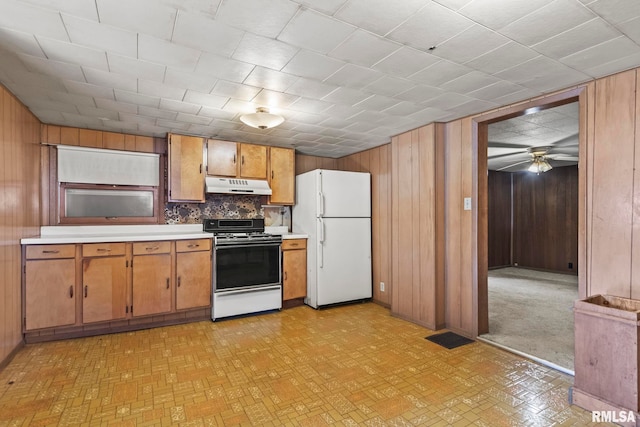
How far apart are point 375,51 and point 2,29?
216cm

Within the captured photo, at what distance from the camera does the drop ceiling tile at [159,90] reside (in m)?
2.57

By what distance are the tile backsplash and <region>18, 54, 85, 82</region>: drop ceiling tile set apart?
6.99 ft

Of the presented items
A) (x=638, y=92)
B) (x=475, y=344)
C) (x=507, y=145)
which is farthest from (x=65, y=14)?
(x=507, y=145)

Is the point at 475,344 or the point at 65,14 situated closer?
the point at 65,14

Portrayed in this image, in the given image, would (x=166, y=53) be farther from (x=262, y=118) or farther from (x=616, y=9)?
(x=616, y=9)

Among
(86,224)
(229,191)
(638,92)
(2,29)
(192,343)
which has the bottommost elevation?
(192,343)

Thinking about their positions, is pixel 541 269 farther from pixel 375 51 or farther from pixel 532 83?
pixel 375 51

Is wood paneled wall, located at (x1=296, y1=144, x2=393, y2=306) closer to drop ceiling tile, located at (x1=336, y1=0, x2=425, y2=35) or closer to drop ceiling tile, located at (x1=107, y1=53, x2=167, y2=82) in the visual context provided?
drop ceiling tile, located at (x1=336, y1=0, x2=425, y2=35)

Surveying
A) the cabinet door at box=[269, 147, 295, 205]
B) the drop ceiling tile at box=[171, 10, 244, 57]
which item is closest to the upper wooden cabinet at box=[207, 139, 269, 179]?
the cabinet door at box=[269, 147, 295, 205]

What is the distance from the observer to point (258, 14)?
5.51 ft

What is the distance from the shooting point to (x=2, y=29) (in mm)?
1803

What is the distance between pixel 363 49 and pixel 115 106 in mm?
2449

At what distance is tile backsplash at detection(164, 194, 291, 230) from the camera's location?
4.38 meters

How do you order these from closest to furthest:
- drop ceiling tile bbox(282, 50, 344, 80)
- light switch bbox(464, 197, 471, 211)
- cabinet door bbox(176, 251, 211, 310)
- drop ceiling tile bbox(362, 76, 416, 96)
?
drop ceiling tile bbox(282, 50, 344, 80) → drop ceiling tile bbox(362, 76, 416, 96) → light switch bbox(464, 197, 471, 211) → cabinet door bbox(176, 251, 211, 310)
